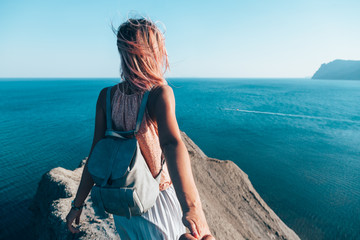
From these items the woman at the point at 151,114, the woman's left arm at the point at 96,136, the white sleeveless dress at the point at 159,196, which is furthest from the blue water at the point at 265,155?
the woman at the point at 151,114

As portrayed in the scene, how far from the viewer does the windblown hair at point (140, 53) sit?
1303 millimetres

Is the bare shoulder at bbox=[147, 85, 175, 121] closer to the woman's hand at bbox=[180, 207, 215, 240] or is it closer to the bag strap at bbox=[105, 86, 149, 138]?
the bag strap at bbox=[105, 86, 149, 138]

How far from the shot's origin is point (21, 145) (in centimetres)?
2289

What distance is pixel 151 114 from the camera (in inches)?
51.0

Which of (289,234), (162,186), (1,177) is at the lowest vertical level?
(1,177)

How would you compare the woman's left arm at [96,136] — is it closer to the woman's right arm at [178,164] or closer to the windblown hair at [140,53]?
the windblown hair at [140,53]

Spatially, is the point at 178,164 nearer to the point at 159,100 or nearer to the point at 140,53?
the point at 159,100

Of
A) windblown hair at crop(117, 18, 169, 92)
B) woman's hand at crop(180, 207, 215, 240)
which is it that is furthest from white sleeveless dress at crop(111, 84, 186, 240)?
woman's hand at crop(180, 207, 215, 240)

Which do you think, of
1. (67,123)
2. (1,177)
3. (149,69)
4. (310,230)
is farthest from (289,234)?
(67,123)

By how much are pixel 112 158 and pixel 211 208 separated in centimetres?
777

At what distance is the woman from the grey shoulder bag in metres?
0.09

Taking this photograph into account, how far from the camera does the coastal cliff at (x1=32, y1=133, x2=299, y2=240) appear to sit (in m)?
4.87

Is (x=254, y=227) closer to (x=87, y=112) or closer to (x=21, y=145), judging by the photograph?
(x=21, y=145)

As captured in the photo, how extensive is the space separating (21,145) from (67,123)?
10.8 metres
